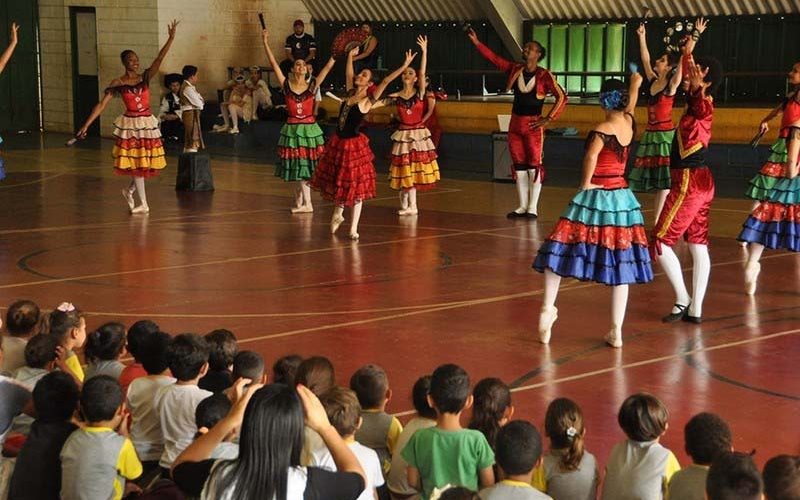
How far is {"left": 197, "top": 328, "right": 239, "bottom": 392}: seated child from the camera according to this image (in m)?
5.69

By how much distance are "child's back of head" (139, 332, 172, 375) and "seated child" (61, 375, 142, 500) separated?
76 centimetres

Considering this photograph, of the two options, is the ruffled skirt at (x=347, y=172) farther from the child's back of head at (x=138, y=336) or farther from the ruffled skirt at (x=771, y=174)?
the child's back of head at (x=138, y=336)

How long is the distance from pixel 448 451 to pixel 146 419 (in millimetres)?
1485

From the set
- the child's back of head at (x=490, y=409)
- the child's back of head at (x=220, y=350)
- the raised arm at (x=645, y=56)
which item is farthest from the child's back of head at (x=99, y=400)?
the raised arm at (x=645, y=56)

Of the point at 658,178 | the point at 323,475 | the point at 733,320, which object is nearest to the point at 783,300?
the point at 733,320

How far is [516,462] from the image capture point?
422 centimetres

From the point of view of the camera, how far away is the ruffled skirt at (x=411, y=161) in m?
13.7

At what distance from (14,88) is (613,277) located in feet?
65.9

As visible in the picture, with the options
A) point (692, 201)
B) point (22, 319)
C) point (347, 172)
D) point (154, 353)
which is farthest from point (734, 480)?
point (347, 172)

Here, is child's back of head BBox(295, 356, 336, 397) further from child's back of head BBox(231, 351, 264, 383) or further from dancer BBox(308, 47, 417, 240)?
dancer BBox(308, 47, 417, 240)

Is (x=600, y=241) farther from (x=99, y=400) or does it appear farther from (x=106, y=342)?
(x=99, y=400)

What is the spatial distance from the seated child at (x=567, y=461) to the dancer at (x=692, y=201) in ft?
12.8

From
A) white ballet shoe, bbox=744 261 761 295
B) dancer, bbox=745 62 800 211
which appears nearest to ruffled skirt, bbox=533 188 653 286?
white ballet shoe, bbox=744 261 761 295

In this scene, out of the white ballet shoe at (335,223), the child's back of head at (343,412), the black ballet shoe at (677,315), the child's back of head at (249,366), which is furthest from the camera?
the white ballet shoe at (335,223)
